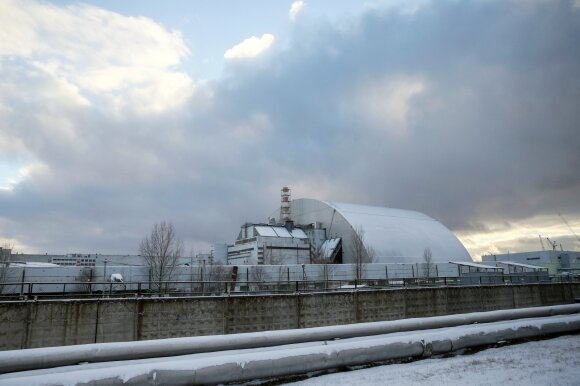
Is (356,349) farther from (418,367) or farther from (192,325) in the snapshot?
(192,325)

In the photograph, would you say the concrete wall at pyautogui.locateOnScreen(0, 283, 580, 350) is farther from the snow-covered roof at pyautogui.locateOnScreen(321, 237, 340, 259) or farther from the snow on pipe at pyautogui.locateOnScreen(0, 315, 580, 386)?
the snow-covered roof at pyautogui.locateOnScreen(321, 237, 340, 259)

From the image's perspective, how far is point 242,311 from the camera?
1598cm

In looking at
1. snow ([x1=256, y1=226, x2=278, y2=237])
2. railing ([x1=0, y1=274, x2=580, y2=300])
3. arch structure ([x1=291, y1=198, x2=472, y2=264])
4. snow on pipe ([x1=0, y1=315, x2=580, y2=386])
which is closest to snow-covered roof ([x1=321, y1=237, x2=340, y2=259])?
arch structure ([x1=291, y1=198, x2=472, y2=264])

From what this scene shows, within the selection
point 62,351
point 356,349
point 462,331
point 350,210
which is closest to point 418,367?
point 356,349

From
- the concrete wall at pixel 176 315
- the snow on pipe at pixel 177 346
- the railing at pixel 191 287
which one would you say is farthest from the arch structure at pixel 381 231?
the snow on pipe at pixel 177 346

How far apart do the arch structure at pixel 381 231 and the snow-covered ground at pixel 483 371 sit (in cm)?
6097

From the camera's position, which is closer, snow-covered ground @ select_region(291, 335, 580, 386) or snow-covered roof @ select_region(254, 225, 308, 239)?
snow-covered ground @ select_region(291, 335, 580, 386)

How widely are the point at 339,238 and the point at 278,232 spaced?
11.3 m

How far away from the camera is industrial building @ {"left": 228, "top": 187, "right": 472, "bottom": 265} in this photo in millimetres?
69625

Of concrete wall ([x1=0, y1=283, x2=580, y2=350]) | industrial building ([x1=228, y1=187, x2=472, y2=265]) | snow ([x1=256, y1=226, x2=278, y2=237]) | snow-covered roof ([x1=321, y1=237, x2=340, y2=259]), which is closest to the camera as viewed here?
concrete wall ([x1=0, y1=283, x2=580, y2=350])

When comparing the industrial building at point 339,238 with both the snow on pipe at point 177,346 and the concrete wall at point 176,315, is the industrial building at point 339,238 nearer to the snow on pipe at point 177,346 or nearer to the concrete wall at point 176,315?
the concrete wall at point 176,315

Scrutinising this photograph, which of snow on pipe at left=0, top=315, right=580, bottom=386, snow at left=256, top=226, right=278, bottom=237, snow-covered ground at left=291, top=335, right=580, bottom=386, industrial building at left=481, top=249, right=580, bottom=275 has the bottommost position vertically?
snow-covered ground at left=291, top=335, right=580, bottom=386

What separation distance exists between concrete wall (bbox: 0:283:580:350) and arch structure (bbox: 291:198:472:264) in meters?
52.2

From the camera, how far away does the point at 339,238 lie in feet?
248
